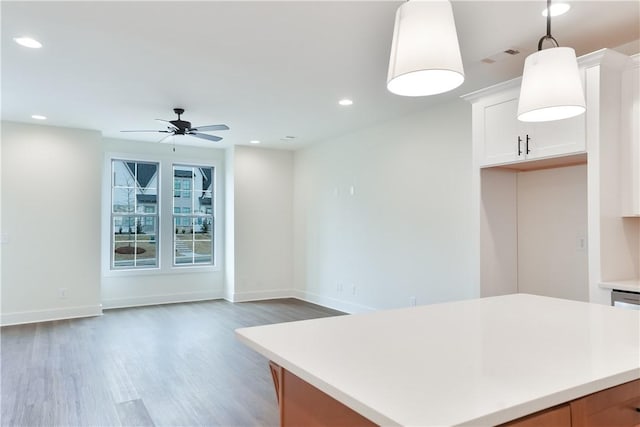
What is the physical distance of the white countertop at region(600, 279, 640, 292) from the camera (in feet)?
8.74

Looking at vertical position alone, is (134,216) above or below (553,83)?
below

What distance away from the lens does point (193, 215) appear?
7.46 m

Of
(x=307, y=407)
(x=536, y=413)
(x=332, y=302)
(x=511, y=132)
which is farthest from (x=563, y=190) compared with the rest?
(x=332, y=302)

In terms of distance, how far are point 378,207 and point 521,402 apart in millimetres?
4863

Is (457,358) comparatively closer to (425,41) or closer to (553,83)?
(425,41)

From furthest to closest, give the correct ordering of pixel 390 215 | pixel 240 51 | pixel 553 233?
pixel 390 215, pixel 553 233, pixel 240 51

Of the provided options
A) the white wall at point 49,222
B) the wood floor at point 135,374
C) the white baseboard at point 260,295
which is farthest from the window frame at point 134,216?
the white baseboard at point 260,295

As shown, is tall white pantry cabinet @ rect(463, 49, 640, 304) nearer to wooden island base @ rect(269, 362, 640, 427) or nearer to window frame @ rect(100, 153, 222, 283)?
wooden island base @ rect(269, 362, 640, 427)

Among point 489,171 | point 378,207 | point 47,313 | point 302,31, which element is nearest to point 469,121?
point 489,171

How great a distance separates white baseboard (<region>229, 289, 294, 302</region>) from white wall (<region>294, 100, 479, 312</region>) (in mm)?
236

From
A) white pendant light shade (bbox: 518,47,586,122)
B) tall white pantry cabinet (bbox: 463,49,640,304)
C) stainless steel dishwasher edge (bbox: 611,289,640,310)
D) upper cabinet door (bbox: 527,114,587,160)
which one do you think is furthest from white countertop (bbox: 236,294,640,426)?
upper cabinet door (bbox: 527,114,587,160)

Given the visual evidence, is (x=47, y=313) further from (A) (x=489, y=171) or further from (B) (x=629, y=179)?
(B) (x=629, y=179)

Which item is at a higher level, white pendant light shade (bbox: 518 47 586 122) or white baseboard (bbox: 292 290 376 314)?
white pendant light shade (bbox: 518 47 586 122)

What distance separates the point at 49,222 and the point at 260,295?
334cm
